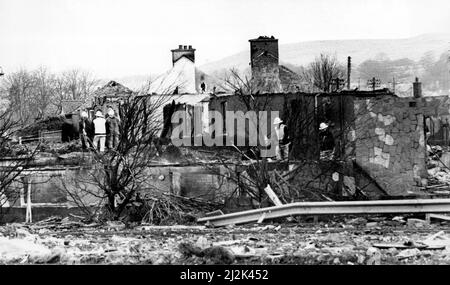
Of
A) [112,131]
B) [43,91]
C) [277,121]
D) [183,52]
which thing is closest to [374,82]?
[277,121]

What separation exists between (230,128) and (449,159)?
326 inches

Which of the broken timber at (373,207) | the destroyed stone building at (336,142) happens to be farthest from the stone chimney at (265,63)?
the broken timber at (373,207)

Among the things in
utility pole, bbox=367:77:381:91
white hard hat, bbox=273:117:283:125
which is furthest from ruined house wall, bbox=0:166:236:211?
utility pole, bbox=367:77:381:91

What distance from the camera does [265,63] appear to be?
2180 centimetres

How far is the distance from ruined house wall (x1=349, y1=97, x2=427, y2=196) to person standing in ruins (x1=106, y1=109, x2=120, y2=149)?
5505 millimetres

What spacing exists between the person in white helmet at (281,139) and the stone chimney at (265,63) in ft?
13.2

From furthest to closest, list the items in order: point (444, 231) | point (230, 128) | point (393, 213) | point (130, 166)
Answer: point (230, 128) → point (130, 166) → point (393, 213) → point (444, 231)

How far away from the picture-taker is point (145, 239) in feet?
31.6

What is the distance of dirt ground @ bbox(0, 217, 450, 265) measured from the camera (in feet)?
25.4

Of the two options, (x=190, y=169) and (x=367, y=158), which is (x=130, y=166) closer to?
(x=190, y=169)
